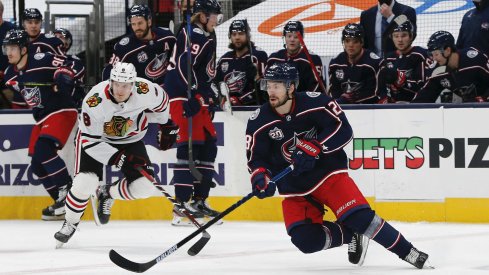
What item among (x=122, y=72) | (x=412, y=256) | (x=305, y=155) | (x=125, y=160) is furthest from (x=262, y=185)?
(x=125, y=160)

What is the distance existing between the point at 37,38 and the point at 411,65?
2.67m

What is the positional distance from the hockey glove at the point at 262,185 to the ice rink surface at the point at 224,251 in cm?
40

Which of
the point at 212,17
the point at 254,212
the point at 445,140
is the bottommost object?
the point at 254,212

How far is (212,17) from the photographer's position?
23.3ft

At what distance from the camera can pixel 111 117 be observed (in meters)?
5.95

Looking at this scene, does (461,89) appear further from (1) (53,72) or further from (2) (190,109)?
(1) (53,72)

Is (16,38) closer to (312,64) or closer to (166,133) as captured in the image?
(166,133)

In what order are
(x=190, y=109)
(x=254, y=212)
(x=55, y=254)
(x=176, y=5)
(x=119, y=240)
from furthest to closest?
(x=176, y=5) < (x=254, y=212) < (x=190, y=109) < (x=119, y=240) < (x=55, y=254)

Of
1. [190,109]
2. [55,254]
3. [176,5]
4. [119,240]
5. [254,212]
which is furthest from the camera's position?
[176,5]

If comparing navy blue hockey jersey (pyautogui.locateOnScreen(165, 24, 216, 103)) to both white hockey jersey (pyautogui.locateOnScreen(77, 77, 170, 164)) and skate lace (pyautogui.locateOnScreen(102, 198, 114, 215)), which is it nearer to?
white hockey jersey (pyautogui.locateOnScreen(77, 77, 170, 164))

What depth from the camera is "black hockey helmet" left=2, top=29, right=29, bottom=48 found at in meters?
7.45

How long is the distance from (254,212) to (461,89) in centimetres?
161

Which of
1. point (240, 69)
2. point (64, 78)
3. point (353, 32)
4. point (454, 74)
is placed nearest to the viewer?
point (454, 74)

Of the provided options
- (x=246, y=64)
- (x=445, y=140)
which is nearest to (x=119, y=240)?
(x=246, y=64)
